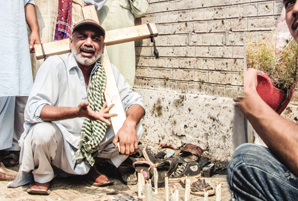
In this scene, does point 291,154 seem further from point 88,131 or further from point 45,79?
point 45,79

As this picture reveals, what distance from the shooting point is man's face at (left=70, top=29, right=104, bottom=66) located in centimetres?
296

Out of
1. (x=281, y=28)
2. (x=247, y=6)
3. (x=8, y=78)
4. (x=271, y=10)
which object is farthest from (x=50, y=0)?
(x=281, y=28)

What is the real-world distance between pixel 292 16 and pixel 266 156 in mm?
608

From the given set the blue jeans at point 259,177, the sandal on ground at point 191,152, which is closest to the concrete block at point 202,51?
the sandal on ground at point 191,152

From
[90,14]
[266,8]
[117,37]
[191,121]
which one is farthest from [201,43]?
[90,14]

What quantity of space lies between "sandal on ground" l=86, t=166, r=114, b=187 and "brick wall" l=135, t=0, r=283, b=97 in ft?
5.34

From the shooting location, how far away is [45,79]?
2787 mm

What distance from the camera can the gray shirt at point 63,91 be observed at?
8.95 feet

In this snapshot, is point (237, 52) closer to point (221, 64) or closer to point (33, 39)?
point (221, 64)

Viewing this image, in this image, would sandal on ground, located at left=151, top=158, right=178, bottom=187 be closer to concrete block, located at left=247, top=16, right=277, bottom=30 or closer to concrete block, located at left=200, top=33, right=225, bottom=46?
concrete block, located at left=200, top=33, right=225, bottom=46

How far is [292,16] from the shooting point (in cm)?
133

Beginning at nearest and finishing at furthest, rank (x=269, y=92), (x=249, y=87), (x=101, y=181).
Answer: (x=249, y=87), (x=269, y=92), (x=101, y=181)

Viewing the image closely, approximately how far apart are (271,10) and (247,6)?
0.91 feet

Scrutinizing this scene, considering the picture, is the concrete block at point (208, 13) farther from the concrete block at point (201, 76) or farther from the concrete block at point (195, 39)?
the concrete block at point (201, 76)
